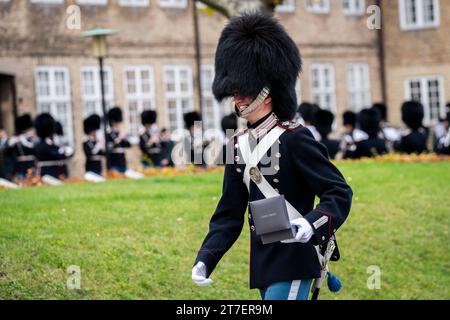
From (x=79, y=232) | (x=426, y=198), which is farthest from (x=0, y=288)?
(x=426, y=198)

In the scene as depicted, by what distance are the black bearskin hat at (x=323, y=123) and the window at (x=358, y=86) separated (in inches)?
560

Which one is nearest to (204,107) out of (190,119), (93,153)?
(190,119)

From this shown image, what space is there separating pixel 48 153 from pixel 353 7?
19.1 meters

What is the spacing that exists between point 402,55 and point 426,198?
2321cm

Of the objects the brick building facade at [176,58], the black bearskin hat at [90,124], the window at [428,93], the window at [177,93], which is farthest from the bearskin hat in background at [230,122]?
the window at [428,93]

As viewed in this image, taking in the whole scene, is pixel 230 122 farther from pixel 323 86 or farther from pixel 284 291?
pixel 284 291

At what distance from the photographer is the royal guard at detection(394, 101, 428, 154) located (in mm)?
22406

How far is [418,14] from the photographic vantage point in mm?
36812

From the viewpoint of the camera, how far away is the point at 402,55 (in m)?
36.9

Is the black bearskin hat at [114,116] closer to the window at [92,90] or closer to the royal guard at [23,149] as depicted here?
the royal guard at [23,149]

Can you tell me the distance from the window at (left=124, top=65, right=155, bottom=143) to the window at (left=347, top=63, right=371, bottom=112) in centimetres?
842

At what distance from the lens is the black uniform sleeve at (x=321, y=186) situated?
617 cm

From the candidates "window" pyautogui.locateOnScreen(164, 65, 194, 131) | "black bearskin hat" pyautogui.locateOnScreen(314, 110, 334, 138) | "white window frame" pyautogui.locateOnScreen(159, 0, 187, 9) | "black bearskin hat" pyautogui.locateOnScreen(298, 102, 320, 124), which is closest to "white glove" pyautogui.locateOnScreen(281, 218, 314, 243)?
"black bearskin hat" pyautogui.locateOnScreen(314, 110, 334, 138)
